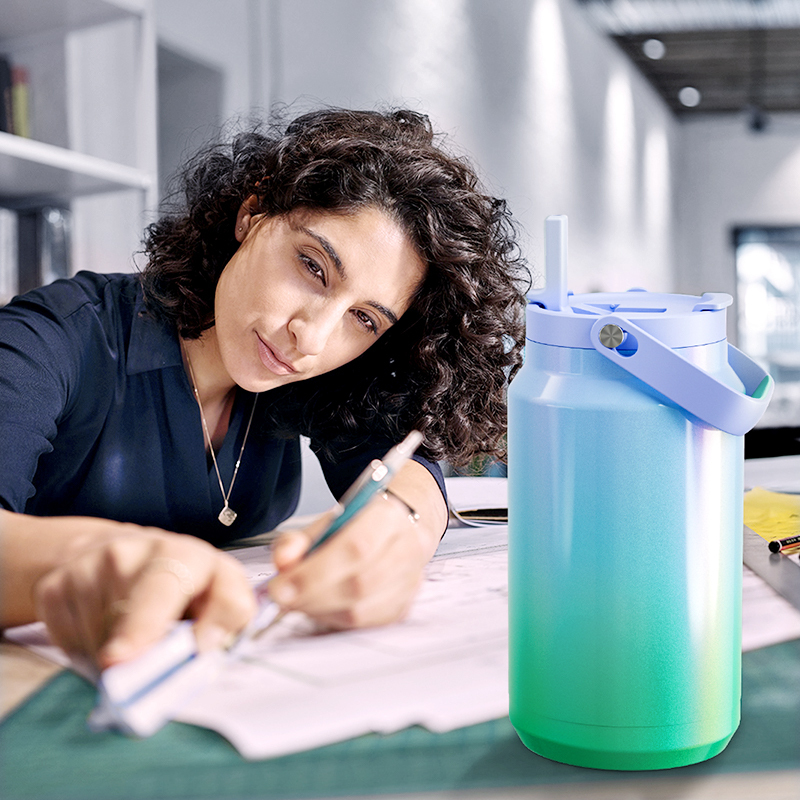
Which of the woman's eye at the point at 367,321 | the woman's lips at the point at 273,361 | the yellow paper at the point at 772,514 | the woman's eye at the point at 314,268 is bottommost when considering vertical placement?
the yellow paper at the point at 772,514

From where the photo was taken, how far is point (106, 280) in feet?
2.36

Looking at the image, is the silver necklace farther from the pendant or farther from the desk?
the desk

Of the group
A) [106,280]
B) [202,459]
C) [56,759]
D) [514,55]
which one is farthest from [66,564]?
[514,55]

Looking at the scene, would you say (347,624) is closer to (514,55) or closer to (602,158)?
(514,55)

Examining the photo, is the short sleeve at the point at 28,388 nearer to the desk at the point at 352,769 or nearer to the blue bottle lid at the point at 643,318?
the desk at the point at 352,769

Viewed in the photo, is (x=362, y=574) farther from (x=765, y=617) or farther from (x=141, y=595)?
(x=765, y=617)

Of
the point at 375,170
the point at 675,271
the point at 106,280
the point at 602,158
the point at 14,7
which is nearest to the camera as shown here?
the point at 375,170

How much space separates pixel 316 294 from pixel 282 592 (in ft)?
0.96

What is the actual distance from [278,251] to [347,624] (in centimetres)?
32

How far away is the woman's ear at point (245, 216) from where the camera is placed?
0.65 m

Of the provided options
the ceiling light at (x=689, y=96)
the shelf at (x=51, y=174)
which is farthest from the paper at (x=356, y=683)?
the ceiling light at (x=689, y=96)

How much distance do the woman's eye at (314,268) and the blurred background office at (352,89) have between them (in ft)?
0.52

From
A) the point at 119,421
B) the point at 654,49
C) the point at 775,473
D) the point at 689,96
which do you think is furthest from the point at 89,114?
the point at 689,96

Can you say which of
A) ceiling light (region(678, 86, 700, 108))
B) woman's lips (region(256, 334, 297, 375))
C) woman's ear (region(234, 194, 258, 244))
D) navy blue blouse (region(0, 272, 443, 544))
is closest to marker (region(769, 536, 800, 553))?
navy blue blouse (region(0, 272, 443, 544))
